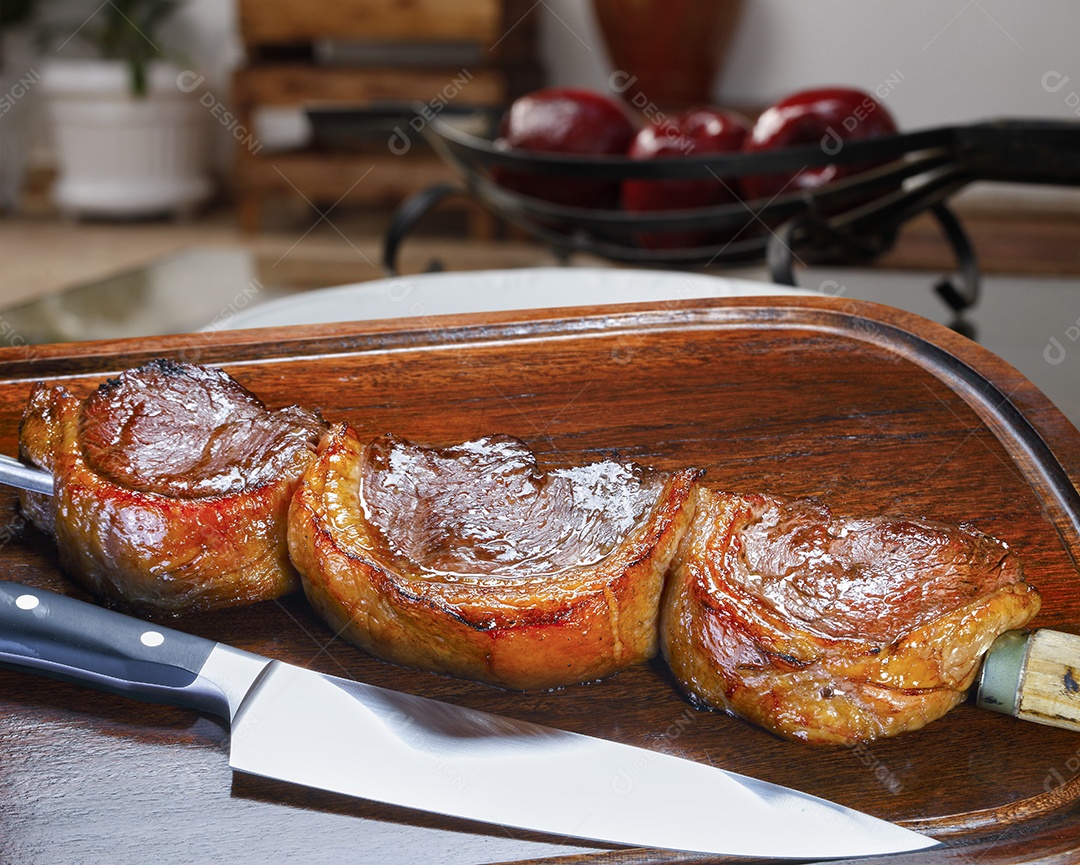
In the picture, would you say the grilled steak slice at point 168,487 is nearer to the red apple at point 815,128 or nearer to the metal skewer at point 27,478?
the metal skewer at point 27,478

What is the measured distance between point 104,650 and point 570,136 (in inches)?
52.0

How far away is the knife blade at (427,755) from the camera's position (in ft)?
1.89

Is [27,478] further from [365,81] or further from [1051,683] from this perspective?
[365,81]

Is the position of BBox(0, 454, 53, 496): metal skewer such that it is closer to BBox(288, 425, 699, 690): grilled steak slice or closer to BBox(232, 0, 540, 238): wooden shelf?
BBox(288, 425, 699, 690): grilled steak slice

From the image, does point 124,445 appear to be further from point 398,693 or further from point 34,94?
point 34,94

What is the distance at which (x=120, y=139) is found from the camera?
5066 mm

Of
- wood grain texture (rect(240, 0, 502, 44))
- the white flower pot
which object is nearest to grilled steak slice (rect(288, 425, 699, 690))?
wood grain texture (rect(240, 0, 502, 44))

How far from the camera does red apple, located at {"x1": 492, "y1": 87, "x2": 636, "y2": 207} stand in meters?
1.75

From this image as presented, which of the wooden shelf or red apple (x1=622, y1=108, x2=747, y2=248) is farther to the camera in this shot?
the wooden shelf

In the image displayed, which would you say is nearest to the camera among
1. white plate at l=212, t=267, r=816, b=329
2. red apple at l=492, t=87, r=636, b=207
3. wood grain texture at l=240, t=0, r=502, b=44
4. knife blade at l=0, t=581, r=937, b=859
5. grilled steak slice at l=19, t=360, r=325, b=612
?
knife blade at l=0, t=581, r=937, b=859

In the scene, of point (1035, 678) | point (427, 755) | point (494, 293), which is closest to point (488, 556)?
point (427, 755)

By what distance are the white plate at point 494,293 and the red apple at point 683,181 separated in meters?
0.30

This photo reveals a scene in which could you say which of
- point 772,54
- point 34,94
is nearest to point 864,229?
point 772,54

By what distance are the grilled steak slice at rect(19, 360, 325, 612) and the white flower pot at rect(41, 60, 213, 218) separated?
4.77 m
